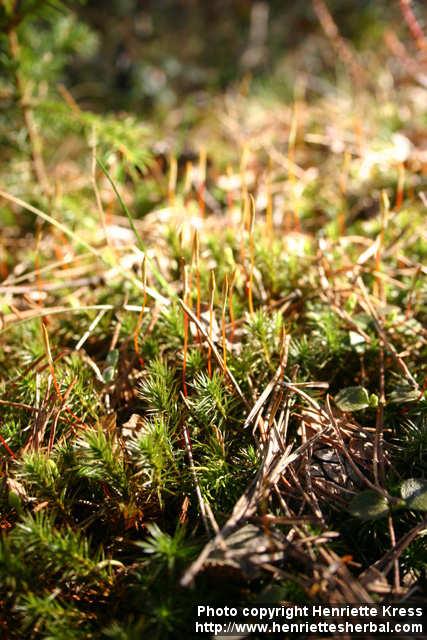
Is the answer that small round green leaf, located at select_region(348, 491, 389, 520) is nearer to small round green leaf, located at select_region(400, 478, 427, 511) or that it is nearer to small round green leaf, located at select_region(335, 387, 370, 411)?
small round green leaf, located at select_region(400, 478, 427, 511)

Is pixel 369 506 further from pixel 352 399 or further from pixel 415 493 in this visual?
pixel 352 399

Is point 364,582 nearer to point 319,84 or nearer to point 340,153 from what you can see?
point 340,153

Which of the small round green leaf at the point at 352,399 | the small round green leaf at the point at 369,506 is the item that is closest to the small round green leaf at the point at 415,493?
the small round green leaf at the point at 369,506

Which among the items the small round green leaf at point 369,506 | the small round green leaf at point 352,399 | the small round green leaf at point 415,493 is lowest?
the small round green leaf at point 369,506

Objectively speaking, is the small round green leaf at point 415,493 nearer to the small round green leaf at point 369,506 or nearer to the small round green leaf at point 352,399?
the small round green leaf at point 369,506

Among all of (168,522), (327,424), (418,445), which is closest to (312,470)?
(327,424)

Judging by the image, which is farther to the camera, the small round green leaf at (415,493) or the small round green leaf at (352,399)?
the small round green leaf at (352,399)

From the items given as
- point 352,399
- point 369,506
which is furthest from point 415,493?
point 352,399
